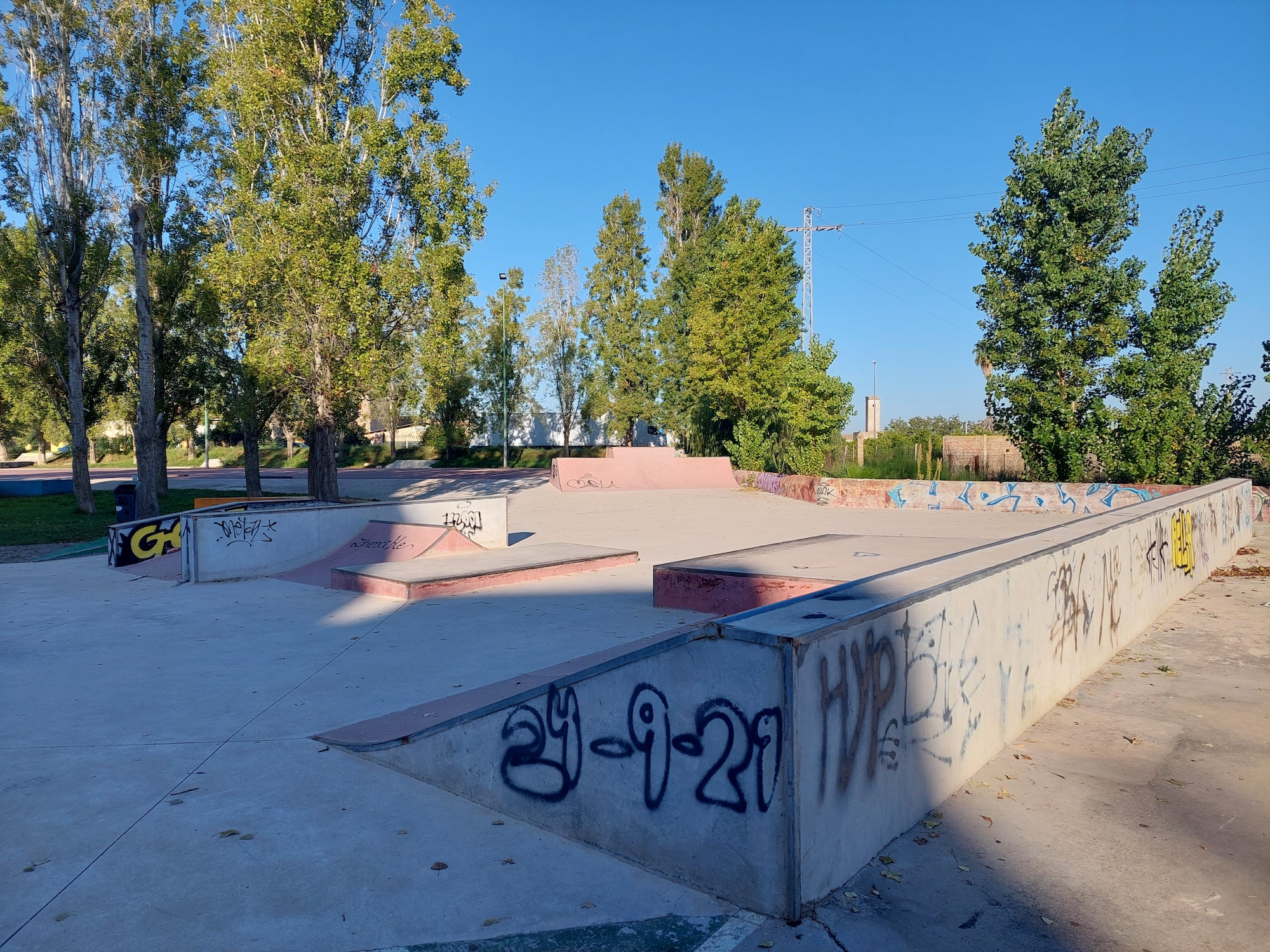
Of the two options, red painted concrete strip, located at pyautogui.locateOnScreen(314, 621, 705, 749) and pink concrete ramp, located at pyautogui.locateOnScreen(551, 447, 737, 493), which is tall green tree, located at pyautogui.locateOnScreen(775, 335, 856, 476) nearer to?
pink concrete ramp, located at pyautogui.locateOnScreen(551, 447, 737, 493)

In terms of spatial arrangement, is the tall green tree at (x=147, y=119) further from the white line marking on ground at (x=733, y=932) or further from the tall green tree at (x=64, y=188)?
the white line marking on ground at (x=733, y=932)

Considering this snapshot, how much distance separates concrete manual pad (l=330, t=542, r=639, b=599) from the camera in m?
10.1

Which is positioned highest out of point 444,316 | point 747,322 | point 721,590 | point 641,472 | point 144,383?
point 747,322

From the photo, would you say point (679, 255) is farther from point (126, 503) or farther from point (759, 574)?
point (759, 574)

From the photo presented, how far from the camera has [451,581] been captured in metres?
10.2

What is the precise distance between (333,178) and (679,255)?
24951 mm

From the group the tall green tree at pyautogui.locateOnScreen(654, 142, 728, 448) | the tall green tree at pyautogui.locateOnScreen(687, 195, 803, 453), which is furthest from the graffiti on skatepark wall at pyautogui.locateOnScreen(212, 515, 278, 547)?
the tall green tree at pyautogui.locateOnScreen(654, 142, 728, 448)

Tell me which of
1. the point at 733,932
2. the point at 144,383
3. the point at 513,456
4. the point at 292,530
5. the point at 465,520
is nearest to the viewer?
the point at 733,932

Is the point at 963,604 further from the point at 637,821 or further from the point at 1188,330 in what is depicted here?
the point at 1188,330

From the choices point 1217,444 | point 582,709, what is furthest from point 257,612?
point 1217,444

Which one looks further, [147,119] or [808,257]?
[808,257]

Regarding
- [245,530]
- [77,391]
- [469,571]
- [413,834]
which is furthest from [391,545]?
[77,391]

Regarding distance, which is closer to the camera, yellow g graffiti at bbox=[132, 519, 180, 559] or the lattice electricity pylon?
yellow g graffiti at bbox=[132, 519, 180, 559]

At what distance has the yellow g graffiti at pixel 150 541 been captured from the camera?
1277 cm
